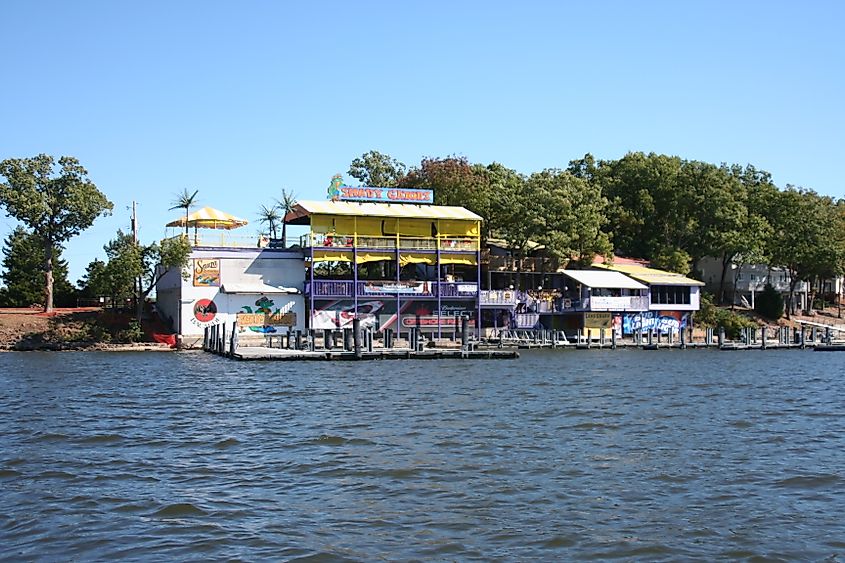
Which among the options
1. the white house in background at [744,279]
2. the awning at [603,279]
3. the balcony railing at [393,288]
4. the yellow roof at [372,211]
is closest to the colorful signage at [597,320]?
the awning at [603,279]

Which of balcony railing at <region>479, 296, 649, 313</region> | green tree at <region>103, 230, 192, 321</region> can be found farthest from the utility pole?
balcony railing at <region>479, 296, 649, 313</region>

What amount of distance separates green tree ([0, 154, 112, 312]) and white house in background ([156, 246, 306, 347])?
6.32 meters

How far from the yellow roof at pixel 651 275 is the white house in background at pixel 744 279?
11.0 m

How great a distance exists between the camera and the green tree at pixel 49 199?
5394 centimetres

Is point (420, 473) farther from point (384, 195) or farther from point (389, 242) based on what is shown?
point (384, 195)

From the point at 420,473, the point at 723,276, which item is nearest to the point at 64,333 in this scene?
the point at 420,473

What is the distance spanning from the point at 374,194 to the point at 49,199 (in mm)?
19972

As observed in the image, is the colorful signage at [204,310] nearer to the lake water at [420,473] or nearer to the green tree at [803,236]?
the lake water at [420,473]

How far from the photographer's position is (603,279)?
61.5 metres

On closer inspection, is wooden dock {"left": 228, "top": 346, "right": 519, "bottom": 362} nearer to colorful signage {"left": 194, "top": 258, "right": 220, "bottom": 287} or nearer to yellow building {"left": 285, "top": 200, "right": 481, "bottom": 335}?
colorful signage {"left": 194, "top": 258, "right": 220, "bottom": 287}

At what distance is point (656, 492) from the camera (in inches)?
553

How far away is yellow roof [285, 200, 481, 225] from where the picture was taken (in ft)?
184

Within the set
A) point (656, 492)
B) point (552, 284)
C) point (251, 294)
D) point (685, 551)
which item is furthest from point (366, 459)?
point (552, 284)

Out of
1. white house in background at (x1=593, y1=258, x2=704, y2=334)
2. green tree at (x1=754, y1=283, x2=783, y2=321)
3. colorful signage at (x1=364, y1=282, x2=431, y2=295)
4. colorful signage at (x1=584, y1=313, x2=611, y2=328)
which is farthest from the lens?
green tree at (x1=754, y1=283, x2=783, y2=321)
